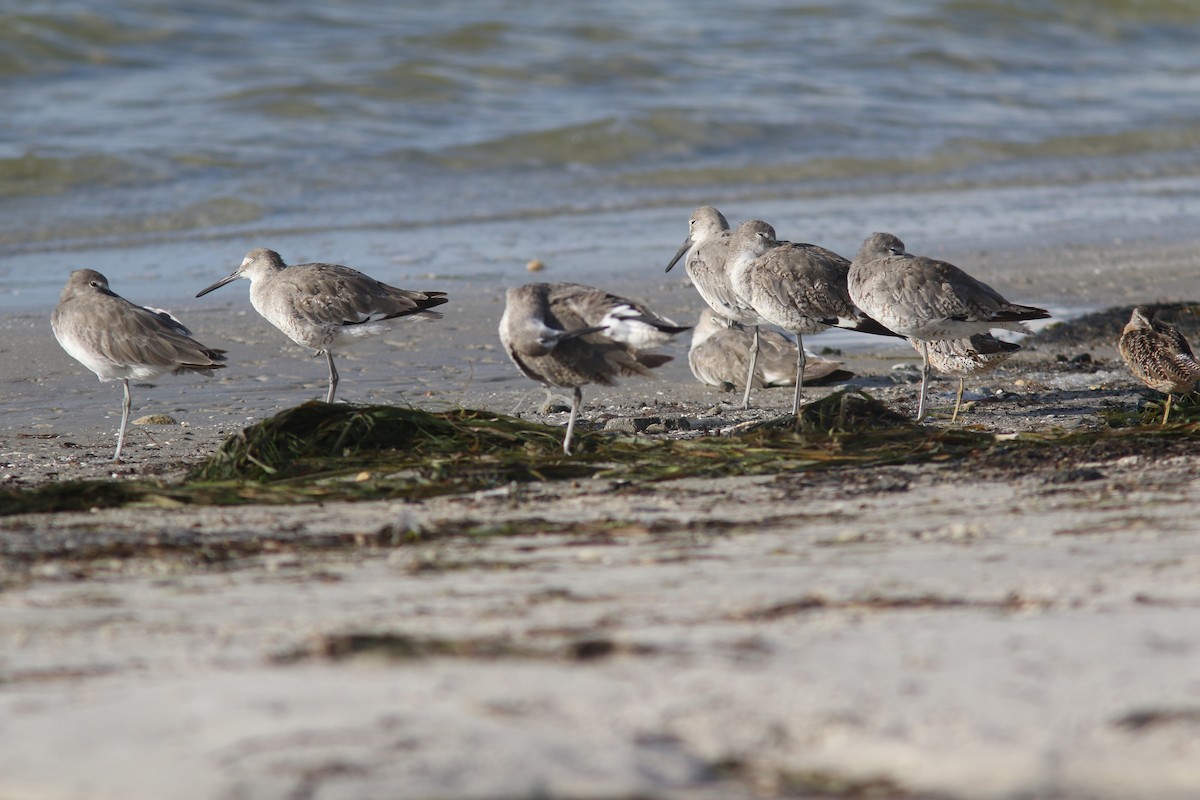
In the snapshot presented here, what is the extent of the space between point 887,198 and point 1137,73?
10849 mm

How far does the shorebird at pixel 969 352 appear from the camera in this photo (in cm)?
760

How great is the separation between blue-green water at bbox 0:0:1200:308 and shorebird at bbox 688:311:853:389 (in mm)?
3053

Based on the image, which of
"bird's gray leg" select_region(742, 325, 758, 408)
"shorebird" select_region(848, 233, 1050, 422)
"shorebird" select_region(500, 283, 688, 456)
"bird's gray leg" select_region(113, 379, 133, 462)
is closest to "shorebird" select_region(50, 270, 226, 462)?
"bird's gray leg" select_region(113, 379, 133, 462)

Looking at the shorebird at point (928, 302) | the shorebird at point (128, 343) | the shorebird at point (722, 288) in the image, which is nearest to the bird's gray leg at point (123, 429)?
the shorebird at point (128, 343)

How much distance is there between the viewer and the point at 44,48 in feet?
66.2

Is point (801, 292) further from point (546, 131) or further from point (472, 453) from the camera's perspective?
point (546, 131)

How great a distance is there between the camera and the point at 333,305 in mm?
7512

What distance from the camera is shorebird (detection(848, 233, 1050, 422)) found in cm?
706

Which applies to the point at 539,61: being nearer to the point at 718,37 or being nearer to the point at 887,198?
the point at 718,37

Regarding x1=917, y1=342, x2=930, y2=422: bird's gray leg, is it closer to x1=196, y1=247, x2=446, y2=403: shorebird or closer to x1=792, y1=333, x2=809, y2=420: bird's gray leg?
x1=792, y1=333, x2=809, y2=420: bird's gray leg

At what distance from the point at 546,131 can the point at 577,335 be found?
40.3 feet

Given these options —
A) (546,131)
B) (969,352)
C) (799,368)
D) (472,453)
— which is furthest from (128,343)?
(546,131)

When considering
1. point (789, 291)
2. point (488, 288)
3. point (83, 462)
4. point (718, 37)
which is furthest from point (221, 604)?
point (718, 37)

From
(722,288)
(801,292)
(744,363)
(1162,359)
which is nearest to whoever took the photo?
(1162,359)
